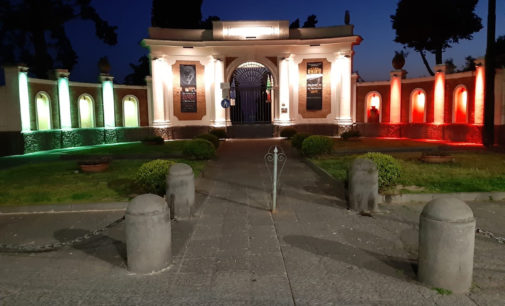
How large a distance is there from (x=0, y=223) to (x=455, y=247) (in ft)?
25.6

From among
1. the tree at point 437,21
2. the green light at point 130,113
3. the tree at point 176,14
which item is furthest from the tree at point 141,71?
the tree at point 437,21

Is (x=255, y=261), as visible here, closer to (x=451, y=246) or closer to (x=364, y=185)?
(x=451, y=246)

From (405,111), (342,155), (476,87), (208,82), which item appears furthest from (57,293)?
(405,111)

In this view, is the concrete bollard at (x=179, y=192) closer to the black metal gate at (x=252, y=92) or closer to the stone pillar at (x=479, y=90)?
the stone pillar at (x=479, y=90)

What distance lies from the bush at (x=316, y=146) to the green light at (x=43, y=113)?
15225mm

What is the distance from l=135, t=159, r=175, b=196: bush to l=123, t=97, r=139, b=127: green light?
20171 mm

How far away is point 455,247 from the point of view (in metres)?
4.45

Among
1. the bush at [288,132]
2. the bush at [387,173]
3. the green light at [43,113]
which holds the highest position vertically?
the green light at [43,113]

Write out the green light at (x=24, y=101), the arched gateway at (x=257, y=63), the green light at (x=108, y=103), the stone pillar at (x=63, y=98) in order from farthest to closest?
the arched gateway at (x=257, y=63)
the green light at (x=108, y=103)
the stone pillar at (x=63, y=98)
the green light at (x=24, y=101)

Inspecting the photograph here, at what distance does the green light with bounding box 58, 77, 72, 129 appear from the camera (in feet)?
75.4

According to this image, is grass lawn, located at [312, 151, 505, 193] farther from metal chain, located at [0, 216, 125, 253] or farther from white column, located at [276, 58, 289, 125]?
white column, located at [276, 58, 289, 125]

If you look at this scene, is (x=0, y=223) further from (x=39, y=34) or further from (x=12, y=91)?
(x=39, y=34)

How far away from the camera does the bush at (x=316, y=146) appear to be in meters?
15.4

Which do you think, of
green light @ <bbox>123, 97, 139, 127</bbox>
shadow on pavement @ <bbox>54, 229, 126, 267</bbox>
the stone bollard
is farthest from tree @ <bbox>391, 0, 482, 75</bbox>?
shadow on pavement @ <bbox>54, 229, 126, 267</bbox>
